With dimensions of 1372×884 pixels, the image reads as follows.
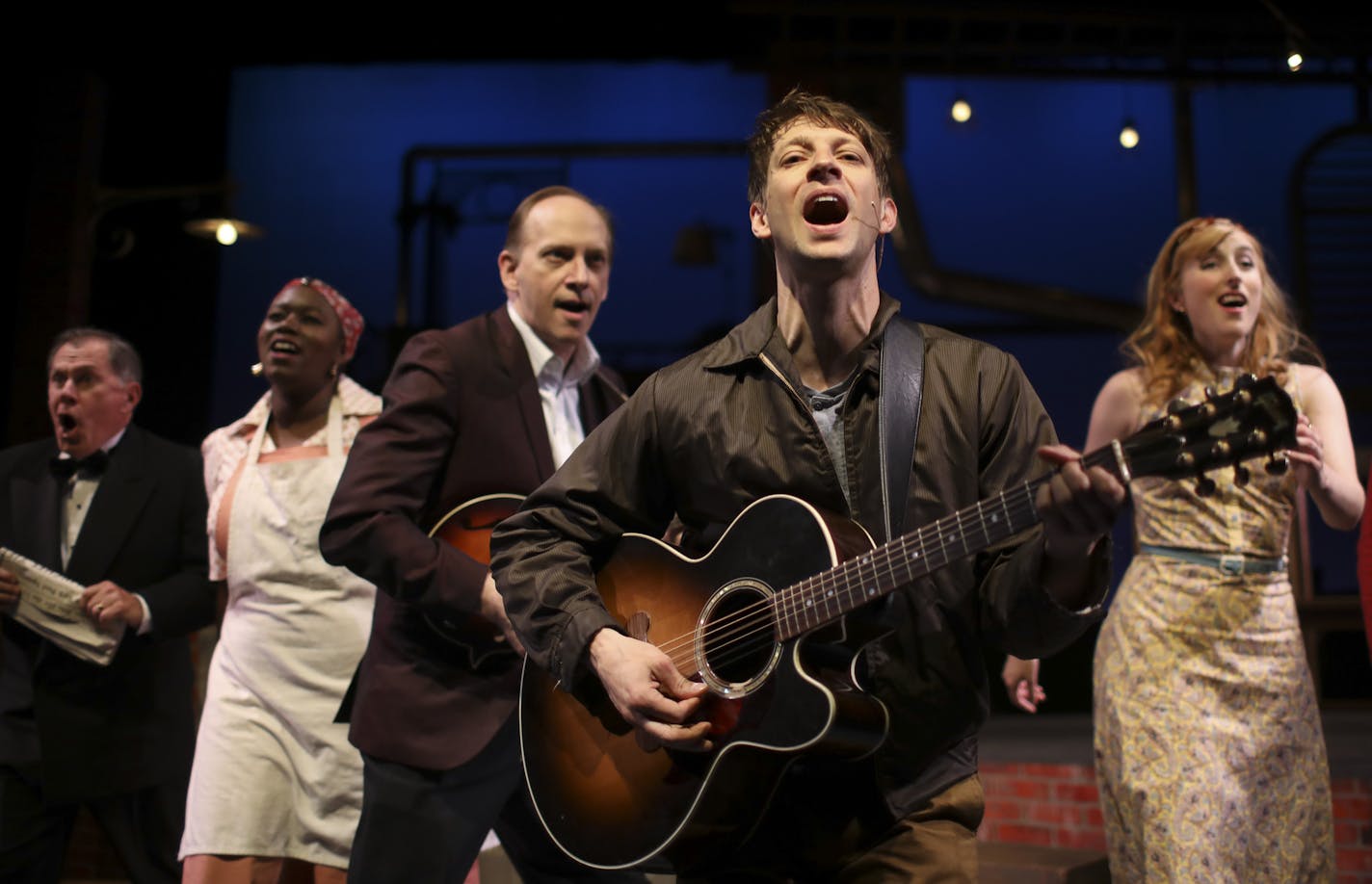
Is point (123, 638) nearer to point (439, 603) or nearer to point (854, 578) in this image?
point (439, 603)

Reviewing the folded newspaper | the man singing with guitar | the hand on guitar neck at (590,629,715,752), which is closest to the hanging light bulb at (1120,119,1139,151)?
the man singing with guitar

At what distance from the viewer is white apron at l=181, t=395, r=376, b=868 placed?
11.8 ft

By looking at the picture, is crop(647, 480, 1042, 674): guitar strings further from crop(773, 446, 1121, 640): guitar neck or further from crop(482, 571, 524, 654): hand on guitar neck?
crop(482, 571, 524, 654): hand on guitar neck

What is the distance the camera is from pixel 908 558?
1979mm

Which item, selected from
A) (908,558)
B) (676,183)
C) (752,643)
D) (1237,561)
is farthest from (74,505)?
(676,183)

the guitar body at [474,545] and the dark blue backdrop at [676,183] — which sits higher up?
the dark blue backdrop at [676,183]

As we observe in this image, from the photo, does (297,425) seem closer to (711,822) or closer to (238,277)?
(711,822)

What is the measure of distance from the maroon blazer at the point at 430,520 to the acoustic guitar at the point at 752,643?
517 millimetres

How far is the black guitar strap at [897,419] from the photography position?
7.27 feet

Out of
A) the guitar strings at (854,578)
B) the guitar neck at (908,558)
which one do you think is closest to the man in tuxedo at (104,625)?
the guitar strings at (854,578)

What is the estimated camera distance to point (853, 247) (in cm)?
240

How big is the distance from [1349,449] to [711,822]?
2.37 meters

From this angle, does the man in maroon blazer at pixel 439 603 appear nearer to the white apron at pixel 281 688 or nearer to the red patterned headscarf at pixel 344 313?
the white apron at pixel 281 688

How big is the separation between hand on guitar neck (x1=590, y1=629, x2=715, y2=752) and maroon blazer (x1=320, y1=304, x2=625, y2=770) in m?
0.81
